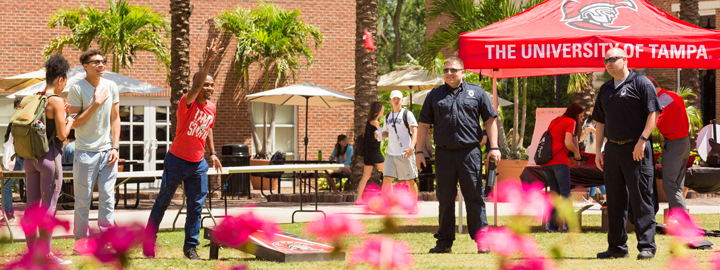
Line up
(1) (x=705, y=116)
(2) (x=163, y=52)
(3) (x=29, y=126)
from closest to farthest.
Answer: (3) (x=29, y=126) → (2) (x=163, y=52) → (1) (x=705, y=116)

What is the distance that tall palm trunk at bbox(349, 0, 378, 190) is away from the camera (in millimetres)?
12992

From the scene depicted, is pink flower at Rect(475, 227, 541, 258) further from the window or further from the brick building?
the window

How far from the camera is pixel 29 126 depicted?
563cm

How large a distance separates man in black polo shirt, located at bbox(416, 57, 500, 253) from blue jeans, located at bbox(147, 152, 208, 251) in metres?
2.12

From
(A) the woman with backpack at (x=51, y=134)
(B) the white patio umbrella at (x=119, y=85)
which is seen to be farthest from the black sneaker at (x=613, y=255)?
(B) the white patio umbrella at (x=119, y=85)

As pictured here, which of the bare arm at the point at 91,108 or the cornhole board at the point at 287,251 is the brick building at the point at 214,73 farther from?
the cornhole board at the point at 287,251

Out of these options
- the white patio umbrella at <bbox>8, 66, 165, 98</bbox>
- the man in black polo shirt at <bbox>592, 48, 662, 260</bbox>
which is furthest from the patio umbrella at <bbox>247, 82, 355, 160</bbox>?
the man in black polo shirt at <bbox>592, 48, 662, 260</bbox>

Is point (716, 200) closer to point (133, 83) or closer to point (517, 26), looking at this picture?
point (517, 26)

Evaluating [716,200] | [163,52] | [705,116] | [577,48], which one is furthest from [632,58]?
[705,116]

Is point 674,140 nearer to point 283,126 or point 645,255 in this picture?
point 645,255

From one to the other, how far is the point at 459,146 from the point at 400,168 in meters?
3.60

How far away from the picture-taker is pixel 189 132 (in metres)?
5.72

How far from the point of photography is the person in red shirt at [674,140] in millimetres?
6863

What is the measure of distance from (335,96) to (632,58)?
824 cm
